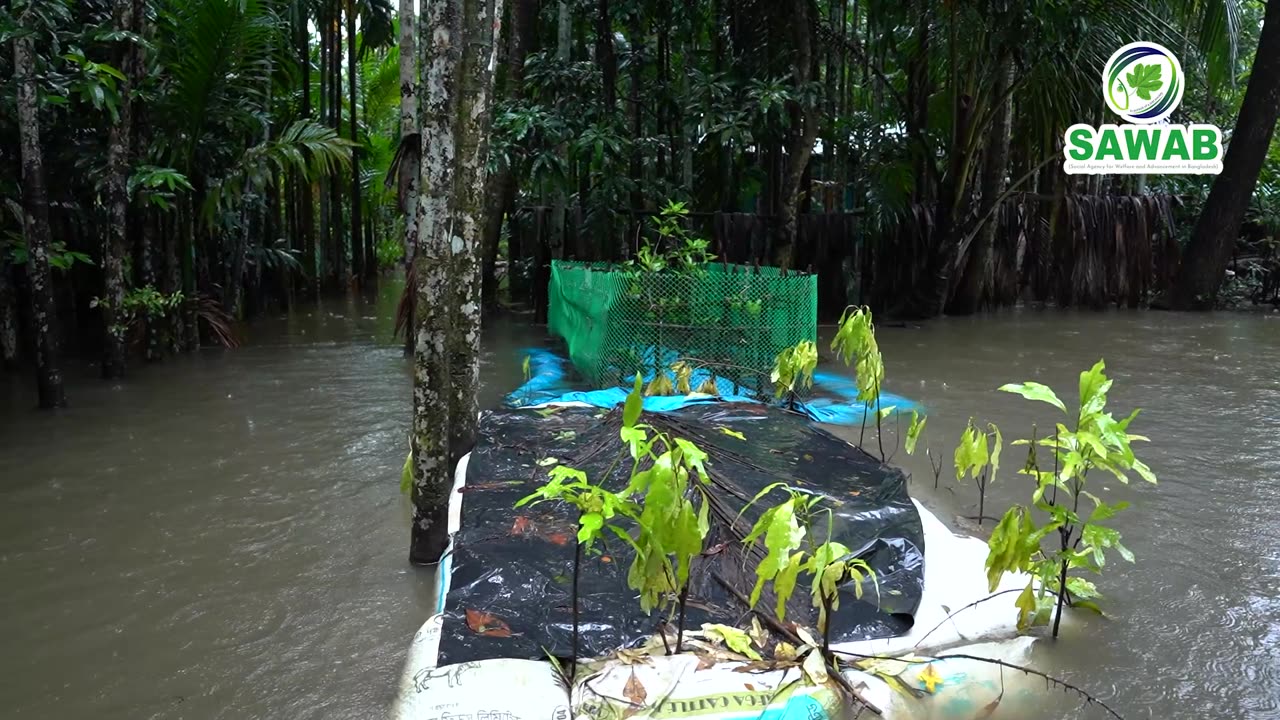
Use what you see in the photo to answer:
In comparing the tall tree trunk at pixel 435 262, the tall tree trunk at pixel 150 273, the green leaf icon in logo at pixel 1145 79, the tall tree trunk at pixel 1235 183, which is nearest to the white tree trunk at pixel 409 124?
the tall tree trunk at pixel 150 273

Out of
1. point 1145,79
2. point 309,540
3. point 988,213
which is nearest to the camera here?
point 309,540

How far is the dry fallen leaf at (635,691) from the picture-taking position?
293cm

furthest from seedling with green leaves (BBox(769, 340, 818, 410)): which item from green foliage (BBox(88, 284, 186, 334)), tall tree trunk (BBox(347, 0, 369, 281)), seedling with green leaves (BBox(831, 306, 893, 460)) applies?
tall tree trunk (BBox(347, 0, 369, 281))

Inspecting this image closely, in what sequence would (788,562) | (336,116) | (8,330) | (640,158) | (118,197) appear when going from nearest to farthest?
(788,562), (118,197), (8,330), (640,158), (336,116)

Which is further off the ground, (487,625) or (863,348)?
(863,348)

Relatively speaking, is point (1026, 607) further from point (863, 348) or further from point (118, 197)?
point (118, 197)

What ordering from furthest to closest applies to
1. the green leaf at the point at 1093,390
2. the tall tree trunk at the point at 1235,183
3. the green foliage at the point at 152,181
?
the tall tree trunk at the point at 1235,183
the green foliage at the point at 152,181
the green leaf at the point at 1093,390

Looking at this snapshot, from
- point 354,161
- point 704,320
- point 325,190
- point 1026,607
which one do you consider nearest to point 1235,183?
point 704,320

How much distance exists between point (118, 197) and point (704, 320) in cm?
511

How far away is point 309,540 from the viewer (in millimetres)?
4902

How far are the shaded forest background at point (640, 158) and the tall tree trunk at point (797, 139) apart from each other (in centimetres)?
3

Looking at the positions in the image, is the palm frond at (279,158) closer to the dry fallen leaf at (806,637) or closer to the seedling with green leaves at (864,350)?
the seedling with green leaves at (864,350)

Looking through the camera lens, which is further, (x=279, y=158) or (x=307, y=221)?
(x=307, y=221)

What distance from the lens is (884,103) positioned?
16703mm
